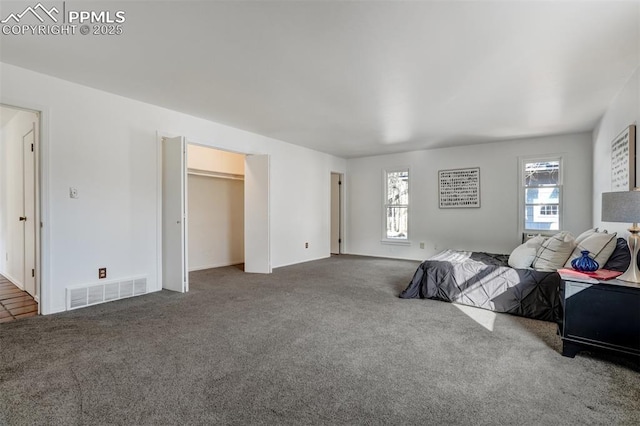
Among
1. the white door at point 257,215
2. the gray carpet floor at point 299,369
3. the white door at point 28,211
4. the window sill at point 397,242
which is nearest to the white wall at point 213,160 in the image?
the white door at point 257,215

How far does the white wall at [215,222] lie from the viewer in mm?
5531

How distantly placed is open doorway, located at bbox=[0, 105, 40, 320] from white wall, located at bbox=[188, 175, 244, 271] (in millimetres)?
2095

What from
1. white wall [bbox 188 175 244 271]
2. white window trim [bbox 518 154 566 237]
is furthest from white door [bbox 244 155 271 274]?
white window trim [bbox 518 154 566 237]

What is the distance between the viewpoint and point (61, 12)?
2.10 m

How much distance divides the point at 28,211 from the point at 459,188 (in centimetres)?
663

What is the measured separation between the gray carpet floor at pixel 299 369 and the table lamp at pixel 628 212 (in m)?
0.62

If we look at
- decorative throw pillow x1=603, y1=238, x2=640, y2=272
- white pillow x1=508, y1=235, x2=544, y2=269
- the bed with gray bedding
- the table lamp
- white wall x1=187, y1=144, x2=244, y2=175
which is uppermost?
white wall x1=187, y1=144, x2=244, y2=175

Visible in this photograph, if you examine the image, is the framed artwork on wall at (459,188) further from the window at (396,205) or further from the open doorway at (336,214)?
the open doorway at (336,214)

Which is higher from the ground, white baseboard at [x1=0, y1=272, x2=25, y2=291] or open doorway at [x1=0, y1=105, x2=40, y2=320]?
open doorway at [x1=0, y1=105, x2=40, y2=320]

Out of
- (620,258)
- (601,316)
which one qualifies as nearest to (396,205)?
(620,258)

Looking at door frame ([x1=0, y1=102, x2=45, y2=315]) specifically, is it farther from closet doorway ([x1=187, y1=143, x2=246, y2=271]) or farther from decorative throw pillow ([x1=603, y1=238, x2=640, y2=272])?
decorative throw pillow ([x1=603, y1=238, x2=640, y2=272])

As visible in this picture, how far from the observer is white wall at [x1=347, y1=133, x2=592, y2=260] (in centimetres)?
514

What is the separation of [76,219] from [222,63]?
2238 mm

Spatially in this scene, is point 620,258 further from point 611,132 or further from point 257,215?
point 257,215
